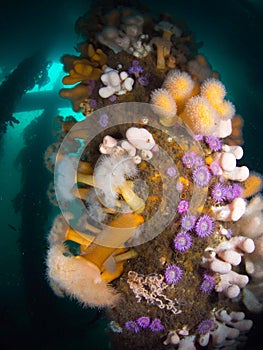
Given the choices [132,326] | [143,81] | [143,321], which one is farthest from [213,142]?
[132,326]

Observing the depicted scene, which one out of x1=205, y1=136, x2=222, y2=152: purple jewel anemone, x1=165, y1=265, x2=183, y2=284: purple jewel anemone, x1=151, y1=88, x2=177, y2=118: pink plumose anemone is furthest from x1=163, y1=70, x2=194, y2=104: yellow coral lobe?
x1=165, y1=265, x2=183, y2=284: purple jewel anemone

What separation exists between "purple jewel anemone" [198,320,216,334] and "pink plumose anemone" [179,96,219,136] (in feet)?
6.18

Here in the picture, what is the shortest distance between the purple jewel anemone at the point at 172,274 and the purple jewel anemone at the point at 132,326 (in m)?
0.65

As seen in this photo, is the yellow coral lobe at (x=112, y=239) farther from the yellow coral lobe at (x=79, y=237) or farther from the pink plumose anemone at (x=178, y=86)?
the pink plumose anemone at (x=178, y=86)

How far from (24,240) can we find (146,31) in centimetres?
481

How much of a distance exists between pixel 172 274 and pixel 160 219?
50cm

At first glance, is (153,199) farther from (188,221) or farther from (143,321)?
(143,321)

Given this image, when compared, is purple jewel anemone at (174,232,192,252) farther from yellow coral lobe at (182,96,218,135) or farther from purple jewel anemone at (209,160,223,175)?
yellow coral lobe at (182,96,218,135)

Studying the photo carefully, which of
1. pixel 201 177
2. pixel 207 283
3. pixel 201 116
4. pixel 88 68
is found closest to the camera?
pixel 201 116

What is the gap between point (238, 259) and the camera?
243 cm

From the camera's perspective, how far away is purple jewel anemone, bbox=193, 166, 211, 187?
2355 millimetres

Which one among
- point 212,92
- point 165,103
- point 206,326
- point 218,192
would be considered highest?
point 212,92

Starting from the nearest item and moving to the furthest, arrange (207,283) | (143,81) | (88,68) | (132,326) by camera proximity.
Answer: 1. (207,283)
2. (132,326)
3. (143,81)
4. (88,68)

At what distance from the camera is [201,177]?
7.74 ft
